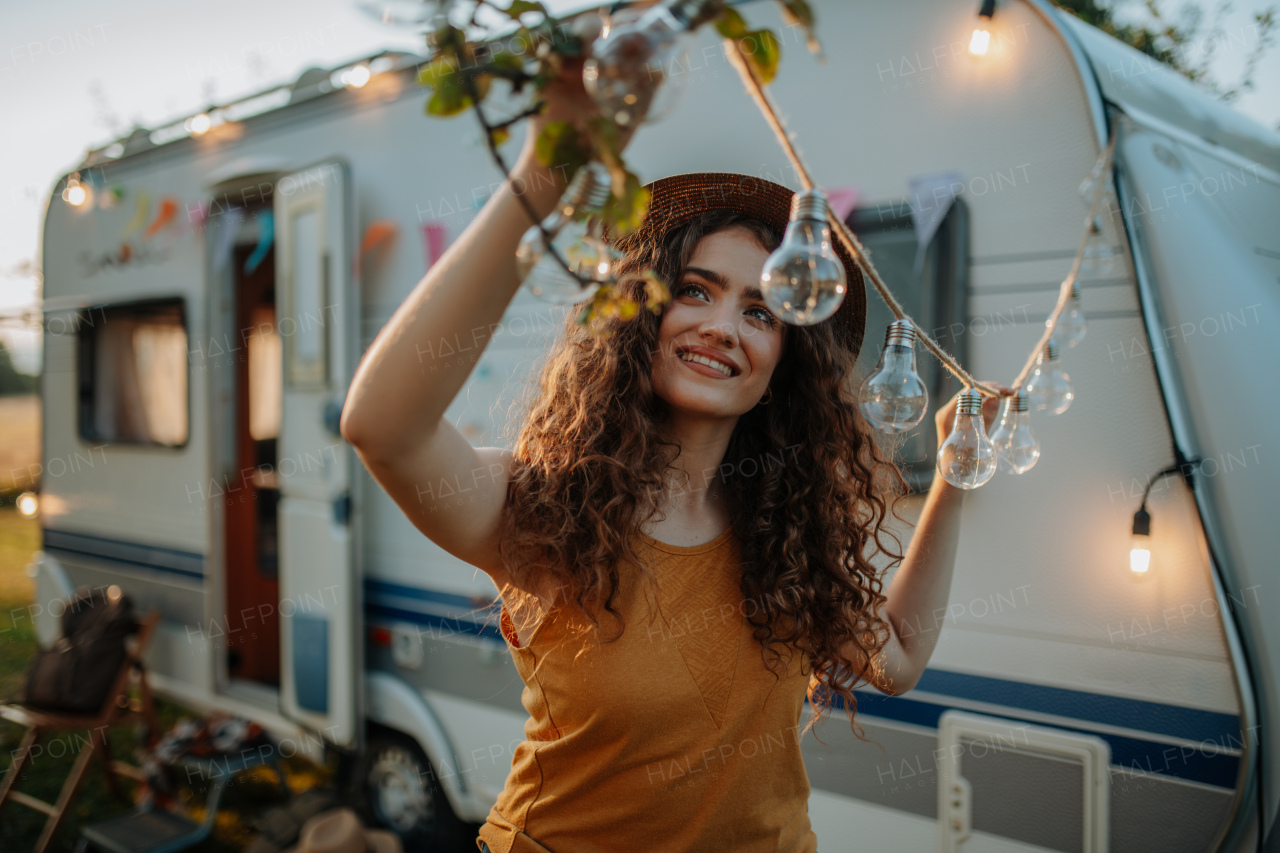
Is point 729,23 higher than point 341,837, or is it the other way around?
point 729,23

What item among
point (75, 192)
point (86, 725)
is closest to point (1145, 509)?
point (86, 725)

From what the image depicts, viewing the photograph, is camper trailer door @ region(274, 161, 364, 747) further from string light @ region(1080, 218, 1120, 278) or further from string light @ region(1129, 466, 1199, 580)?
string light @ region(1129, 466, 1199, 580)

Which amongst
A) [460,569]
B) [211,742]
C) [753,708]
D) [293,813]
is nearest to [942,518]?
[753,708]

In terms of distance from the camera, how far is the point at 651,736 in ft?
4.50

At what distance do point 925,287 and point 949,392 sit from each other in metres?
0.34

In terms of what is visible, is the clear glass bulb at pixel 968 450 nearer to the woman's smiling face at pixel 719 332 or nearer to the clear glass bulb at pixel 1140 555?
the woman's smiling face at pixel 719 332

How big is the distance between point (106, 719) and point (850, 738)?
3892 millimetres

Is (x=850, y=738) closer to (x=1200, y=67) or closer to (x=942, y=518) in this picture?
(x=942, y=518)

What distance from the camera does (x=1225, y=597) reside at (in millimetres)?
1940

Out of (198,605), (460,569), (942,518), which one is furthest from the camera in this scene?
(198,605)

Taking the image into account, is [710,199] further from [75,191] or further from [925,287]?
[75,191]

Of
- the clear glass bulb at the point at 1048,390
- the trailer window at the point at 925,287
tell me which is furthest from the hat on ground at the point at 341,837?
the clear glass bulb at the point at 1048,390

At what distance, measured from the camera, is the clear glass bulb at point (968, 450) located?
1.41 m

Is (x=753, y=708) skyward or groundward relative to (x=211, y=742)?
skyward
